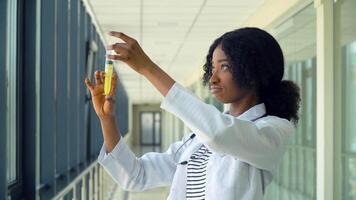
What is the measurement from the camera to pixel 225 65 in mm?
1524

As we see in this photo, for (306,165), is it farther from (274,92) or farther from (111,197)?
(111,197)

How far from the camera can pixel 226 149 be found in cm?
134

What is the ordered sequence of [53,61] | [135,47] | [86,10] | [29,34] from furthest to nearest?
[86,10] → [53,61] → [29,34] → [135,47]

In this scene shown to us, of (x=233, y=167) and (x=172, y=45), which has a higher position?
(x=172, y=45)

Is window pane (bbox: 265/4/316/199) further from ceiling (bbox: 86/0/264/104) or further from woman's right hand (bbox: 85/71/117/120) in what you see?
woman's right hand (bbox: 85/71/117/120)

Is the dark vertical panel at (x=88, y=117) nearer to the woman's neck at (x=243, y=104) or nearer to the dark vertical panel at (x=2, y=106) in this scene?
the dark vertical panel at (x=2, y=106)

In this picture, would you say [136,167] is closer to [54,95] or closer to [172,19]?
[54,95]

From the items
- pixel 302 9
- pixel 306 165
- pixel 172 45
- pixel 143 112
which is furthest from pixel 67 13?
pixel 143 112

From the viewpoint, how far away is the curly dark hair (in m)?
1.50

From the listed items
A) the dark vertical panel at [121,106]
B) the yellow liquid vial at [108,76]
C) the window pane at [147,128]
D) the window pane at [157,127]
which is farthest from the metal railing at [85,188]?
Answer: the window pane at [157,127]

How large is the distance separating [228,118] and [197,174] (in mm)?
254

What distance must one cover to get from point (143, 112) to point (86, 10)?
3074 centimetres

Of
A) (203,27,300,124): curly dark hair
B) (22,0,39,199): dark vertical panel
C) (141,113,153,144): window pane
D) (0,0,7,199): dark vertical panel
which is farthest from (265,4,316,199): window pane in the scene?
(141,113,153,144): window pane

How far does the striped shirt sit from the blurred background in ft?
4.25
